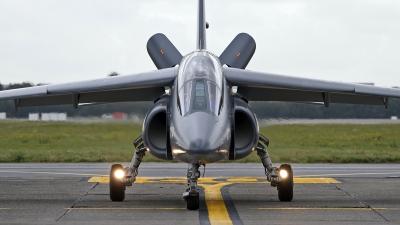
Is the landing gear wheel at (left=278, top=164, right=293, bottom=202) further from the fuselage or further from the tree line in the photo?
the tree line

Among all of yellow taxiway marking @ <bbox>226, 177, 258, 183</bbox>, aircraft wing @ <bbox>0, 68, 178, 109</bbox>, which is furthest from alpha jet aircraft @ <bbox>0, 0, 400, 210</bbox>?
yellow taxiway marking @ <bbox>226, 177, 258, 183</bbox>

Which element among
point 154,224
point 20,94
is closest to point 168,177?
point 20,94

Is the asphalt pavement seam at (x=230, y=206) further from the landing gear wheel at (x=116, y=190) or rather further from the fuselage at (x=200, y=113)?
the landing gear wheel at (x=116, y=190)

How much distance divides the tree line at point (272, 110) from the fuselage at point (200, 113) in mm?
5387

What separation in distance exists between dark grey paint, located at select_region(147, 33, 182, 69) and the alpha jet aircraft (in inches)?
0.9

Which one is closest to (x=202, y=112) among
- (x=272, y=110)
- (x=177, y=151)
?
(x=177, y=151)

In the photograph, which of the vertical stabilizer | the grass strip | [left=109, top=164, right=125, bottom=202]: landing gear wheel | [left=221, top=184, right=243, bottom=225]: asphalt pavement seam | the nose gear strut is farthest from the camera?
the grass strip

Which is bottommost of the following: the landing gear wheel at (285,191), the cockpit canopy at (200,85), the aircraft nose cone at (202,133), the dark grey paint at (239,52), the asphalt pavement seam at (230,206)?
the asphalt pavement seam at (230,206)

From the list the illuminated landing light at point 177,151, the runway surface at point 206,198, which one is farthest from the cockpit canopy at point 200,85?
the runway surface at point 206,198

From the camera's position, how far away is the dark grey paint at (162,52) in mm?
18406

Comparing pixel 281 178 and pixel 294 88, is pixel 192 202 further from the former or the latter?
pixel 294 88

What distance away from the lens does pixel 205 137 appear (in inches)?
495

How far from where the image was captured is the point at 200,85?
13.6m

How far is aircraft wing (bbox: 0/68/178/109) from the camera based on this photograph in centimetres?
1530
